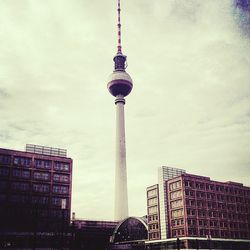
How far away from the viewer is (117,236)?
10288 centimetres

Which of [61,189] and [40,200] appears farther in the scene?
[61,189]

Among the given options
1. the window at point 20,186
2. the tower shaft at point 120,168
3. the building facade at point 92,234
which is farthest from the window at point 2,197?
the tower shaft at point 120,168

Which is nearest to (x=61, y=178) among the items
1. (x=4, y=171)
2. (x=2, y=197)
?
(x=4, y=171)

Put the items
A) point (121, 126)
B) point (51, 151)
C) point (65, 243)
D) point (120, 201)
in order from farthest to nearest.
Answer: point (121, 126), point (120, 201), point (51, 151), point (65, 243)

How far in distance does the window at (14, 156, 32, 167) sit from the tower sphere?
6787cm

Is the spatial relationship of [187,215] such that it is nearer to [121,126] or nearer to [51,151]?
[51,151]

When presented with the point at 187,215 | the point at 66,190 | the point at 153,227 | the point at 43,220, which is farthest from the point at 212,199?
the point at 43,220

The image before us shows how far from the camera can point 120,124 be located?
468 ft

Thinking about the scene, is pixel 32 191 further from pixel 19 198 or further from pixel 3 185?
pixel 3 185

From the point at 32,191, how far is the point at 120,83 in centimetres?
7278

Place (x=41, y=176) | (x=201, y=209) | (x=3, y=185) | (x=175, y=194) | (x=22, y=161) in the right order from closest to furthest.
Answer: (x=3, y=185), (x=22, y=161), (x=41, y=176), (x=201, y=209), (x=175, y=194)

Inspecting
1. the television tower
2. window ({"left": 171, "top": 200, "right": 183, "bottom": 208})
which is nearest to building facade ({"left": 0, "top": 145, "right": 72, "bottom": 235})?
window ({"left": 171, "top": 200, "right": 183, "bottom": 208})

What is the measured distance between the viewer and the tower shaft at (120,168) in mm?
128875

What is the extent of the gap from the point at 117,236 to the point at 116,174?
116 feet
